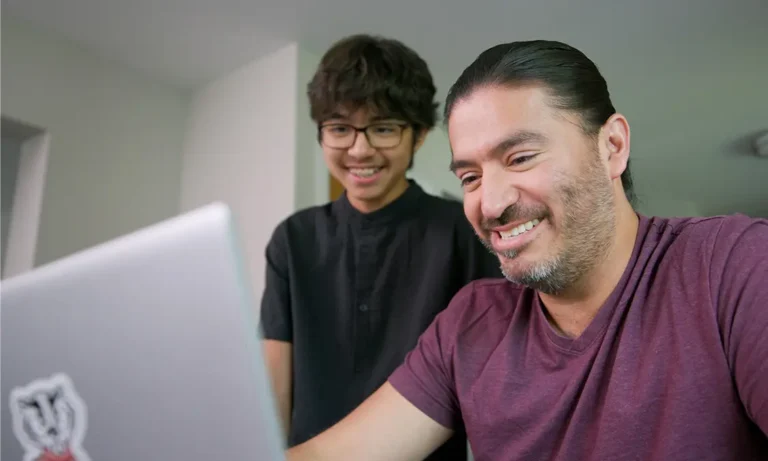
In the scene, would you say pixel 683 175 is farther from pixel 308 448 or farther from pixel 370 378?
pixel 308 448

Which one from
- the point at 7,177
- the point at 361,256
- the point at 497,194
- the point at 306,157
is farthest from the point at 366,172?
the point at 7,177

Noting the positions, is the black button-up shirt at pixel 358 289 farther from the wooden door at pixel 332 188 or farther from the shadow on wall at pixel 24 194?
the shadow on wall at pixel 24 194

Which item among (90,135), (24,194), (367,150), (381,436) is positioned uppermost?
(90,135)

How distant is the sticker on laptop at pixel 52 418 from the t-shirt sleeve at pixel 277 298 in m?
0.78

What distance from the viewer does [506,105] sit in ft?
2.67

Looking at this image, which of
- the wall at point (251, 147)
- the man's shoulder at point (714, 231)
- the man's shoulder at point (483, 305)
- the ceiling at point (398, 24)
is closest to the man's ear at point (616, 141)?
the man's shoulder at point (714, 231)

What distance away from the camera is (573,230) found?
31.0 inches

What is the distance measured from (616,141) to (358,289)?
588 millimetres

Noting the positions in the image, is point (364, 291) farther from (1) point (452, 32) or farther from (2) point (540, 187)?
(1) point (452, 32)

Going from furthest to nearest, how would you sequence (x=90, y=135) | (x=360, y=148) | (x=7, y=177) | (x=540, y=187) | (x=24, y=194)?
(x=7, y=177) → (x=90, y=135) → (x=24, y=194) → (x=360, y=148) → (x=540, y=187)

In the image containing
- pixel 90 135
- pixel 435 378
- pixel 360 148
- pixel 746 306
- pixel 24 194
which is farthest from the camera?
pixel 90 135

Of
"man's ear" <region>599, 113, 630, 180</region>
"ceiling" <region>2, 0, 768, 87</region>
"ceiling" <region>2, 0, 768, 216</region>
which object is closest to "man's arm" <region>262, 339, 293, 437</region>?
"man's ear" <region>599, 113, 630, 180</region>

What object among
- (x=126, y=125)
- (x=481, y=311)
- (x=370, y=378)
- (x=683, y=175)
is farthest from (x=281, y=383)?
(x=683, y=175)

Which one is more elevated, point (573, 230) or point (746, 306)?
point (573, 230)
